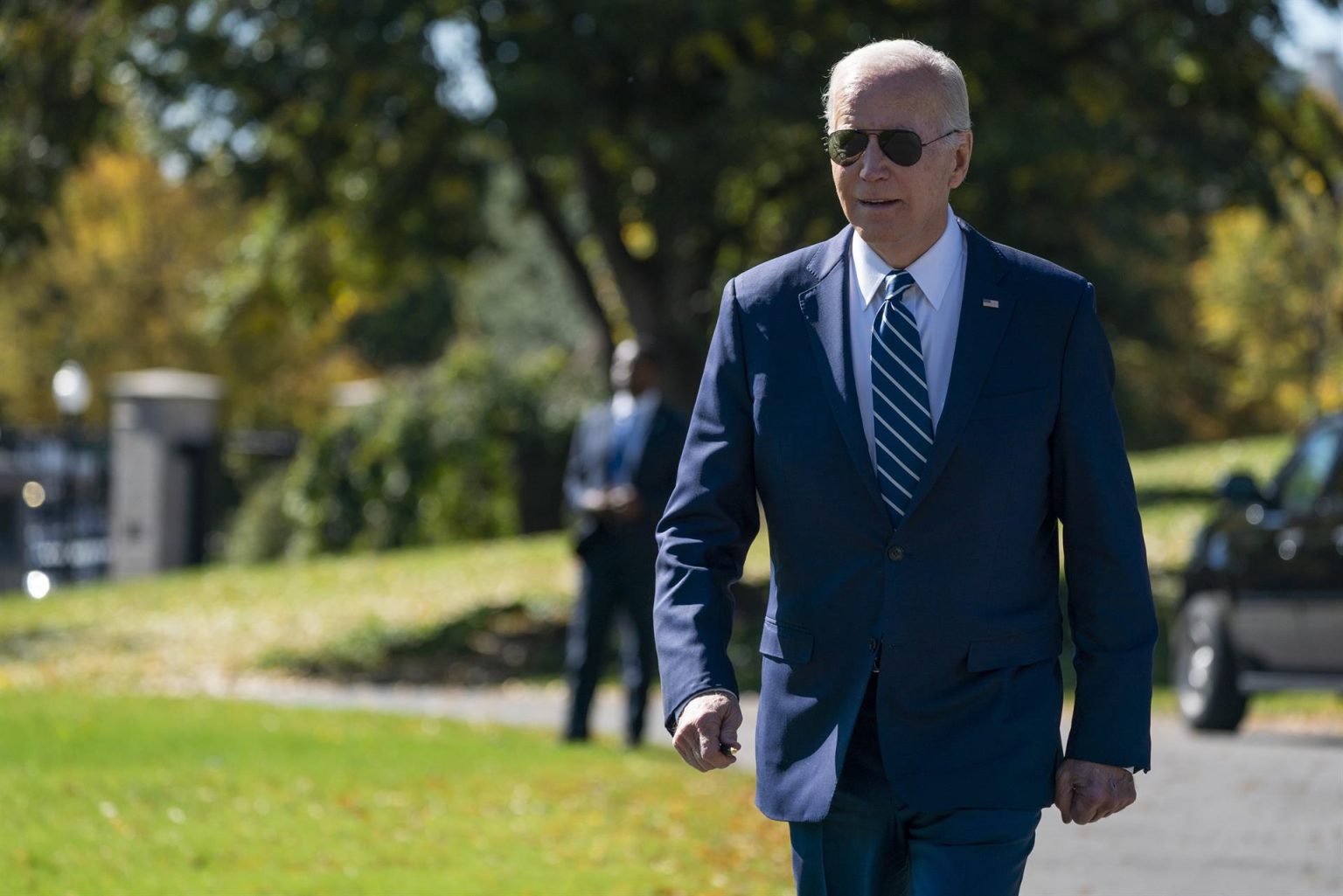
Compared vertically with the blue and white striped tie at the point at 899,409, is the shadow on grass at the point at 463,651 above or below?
below

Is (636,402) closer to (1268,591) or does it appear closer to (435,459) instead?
(1268,591)

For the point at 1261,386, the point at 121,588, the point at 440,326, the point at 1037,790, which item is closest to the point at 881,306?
the point at 1037,790

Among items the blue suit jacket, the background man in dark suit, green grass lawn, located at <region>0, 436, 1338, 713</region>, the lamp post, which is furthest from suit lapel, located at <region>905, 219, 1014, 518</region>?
the lamp post

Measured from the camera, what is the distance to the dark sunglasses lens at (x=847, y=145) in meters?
3.50

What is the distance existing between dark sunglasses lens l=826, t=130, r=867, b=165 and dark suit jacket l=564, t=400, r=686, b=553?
746 cm

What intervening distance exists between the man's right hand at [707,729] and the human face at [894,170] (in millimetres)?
799

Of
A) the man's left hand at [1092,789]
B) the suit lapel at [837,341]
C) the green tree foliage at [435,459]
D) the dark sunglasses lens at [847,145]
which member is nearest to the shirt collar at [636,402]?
the suit lapel at [837,341]

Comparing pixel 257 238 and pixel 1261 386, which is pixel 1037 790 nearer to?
pixel 257 238

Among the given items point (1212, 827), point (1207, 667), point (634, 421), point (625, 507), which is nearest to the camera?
point (1212, 827)

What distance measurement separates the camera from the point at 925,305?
3.57 m

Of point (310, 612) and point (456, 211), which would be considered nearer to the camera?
point (456, 211)

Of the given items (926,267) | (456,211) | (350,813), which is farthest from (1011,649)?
(456,211)

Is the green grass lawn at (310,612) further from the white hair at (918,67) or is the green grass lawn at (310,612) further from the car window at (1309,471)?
the white hair at (918,67)

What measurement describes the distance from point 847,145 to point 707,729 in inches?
38.8
